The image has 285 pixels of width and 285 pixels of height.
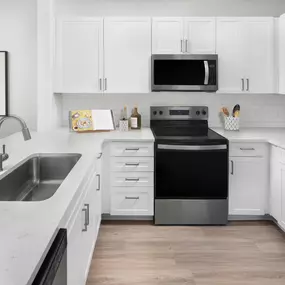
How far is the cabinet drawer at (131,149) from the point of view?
158 inches

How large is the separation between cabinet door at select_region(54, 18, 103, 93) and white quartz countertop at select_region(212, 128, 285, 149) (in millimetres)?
1370

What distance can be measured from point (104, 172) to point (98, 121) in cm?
60

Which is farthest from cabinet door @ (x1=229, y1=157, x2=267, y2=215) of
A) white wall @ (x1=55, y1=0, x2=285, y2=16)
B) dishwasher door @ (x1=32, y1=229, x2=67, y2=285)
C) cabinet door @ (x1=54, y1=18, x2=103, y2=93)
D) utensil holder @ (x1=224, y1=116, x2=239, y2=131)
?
dishwasher door @ (x1=32, y1=229, x2=67, y2=285)

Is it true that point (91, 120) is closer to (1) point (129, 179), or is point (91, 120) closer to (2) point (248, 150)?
(1) point (129, 179)

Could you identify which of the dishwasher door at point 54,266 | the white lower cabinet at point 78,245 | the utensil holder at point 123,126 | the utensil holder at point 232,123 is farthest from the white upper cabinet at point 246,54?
the dishwasher door at point 54,266

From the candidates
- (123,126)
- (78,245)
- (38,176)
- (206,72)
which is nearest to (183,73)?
(206,72)

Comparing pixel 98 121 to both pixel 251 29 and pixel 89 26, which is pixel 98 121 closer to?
pixel 89 26

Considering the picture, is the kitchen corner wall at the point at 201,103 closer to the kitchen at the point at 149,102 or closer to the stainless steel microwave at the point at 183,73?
the kitchen at the point at 149,102

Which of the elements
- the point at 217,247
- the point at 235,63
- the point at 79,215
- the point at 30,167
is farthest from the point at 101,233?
the point at 235,63

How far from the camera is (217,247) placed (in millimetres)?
3480

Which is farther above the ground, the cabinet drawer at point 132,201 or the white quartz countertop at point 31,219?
the white quartz countertop at point 31,219

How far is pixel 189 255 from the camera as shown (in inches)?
130

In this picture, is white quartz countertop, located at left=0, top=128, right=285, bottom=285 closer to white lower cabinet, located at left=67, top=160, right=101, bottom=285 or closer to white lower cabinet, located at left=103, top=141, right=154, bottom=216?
white lower cabinet, located at left=67, top=160, right=101, bottom=285

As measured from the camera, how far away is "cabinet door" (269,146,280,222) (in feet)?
12.4
